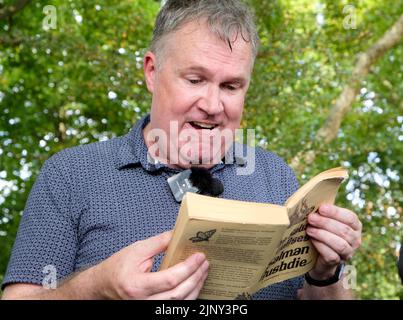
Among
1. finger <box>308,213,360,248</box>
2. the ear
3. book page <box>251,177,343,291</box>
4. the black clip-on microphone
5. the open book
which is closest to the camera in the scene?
the open book

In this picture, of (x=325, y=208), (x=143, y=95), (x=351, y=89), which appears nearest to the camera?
(x=325, y=208)

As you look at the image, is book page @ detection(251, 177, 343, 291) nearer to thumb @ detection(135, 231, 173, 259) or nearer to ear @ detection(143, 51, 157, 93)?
thumb @ detection(135, 231, 173, 259)

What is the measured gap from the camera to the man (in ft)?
5.77

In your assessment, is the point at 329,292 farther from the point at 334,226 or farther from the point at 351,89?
the point at 351,89

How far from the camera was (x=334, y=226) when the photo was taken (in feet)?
5.68

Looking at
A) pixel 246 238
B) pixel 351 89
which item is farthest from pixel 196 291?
pixel 351 89

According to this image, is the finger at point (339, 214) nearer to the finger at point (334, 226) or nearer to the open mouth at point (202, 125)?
the finger at point (334, 226)

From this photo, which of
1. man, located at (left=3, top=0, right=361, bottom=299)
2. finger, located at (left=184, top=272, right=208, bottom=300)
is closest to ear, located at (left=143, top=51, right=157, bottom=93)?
man, located at (left=3, top=0, right=361, bottom=299)

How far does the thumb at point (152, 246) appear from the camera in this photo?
1427mm

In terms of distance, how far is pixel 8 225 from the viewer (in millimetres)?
5453

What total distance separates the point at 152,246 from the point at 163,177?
0.56 meters

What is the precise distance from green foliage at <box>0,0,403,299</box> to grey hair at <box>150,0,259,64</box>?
3.11 meters

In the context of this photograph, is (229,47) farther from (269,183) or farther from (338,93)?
(338,93)
